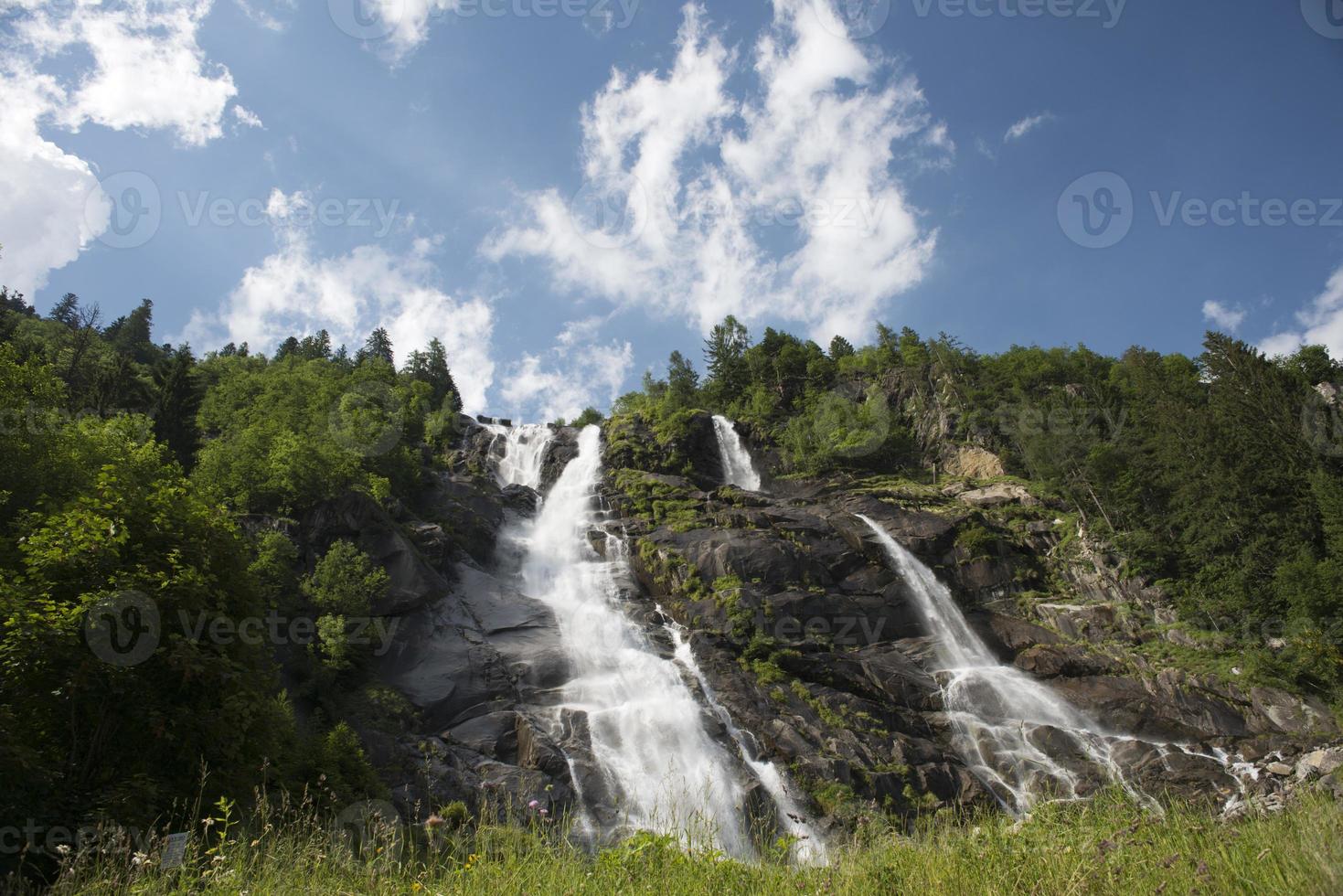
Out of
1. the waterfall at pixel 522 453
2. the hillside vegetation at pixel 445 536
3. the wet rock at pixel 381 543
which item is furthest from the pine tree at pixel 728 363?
the wet rock at pixel 381 543

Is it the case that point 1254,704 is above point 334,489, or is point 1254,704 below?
below

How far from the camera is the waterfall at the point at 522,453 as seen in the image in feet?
167

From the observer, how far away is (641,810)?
18609 millimetres

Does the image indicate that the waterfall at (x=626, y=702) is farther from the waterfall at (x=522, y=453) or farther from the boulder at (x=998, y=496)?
the boulder at (x=998, y=496)

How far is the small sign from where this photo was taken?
15.9ft

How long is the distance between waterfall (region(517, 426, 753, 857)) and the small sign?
8144 mm

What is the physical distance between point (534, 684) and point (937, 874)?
21.4 meters

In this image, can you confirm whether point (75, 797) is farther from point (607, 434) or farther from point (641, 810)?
point (607, 434)

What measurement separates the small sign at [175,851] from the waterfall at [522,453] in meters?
43.6

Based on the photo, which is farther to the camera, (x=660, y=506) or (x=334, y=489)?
(x=660, y=506)

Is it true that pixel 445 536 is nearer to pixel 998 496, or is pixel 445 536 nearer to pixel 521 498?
pixel 521 498

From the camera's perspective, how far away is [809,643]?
28.2 m

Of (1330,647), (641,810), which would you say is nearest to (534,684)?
(641,810)

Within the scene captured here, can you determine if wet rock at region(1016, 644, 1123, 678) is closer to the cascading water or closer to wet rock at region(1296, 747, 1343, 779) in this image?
the cascading water
